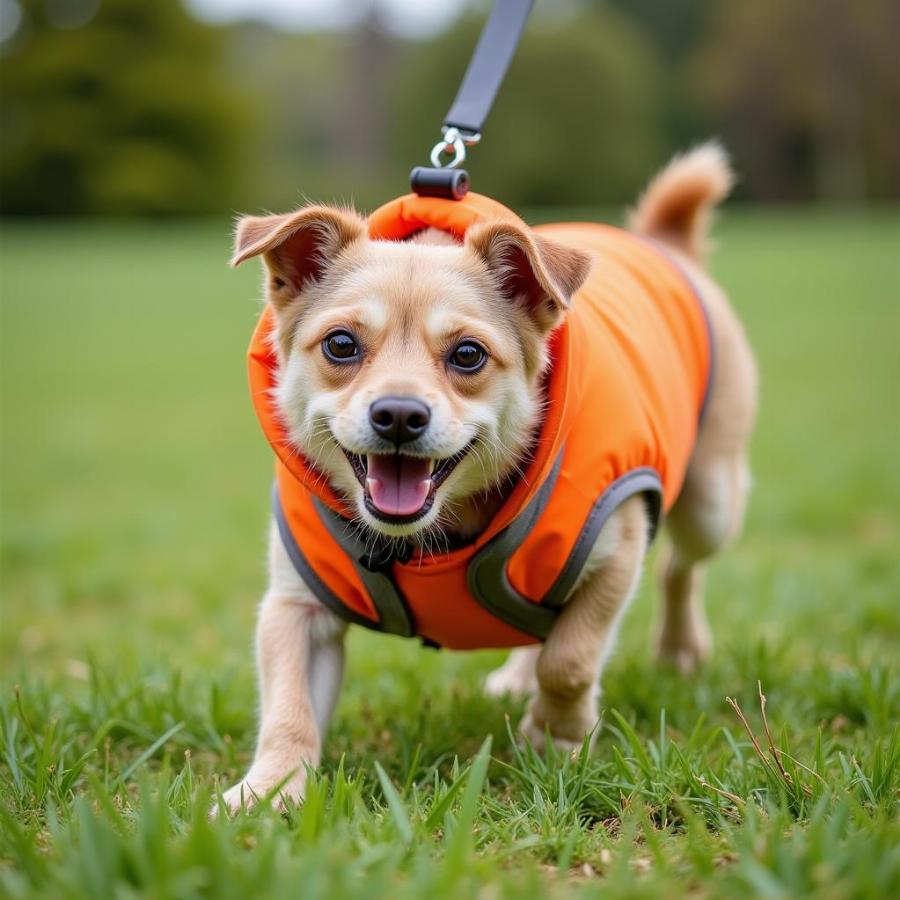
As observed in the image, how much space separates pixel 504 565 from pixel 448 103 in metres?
51.0

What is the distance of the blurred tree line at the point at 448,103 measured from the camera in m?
48.0

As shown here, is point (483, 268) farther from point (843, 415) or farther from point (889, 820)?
point (843, 415)

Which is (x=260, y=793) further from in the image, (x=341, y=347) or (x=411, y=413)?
(x=341, y=347)

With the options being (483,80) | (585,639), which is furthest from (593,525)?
(483,80)

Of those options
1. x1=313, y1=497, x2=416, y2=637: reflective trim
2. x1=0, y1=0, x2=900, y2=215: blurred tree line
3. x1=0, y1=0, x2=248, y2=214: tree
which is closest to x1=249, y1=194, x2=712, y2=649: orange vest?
x1=313, y1=497, x2=416, y2=637: reflective trim

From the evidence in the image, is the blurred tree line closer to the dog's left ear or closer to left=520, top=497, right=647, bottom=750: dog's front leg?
the dog's left ear

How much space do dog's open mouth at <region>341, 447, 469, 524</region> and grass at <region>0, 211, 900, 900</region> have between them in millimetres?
657

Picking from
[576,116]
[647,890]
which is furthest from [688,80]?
[647,890]

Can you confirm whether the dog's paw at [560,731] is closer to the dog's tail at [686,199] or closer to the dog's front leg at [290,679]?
the dog's front leg at [290,679]

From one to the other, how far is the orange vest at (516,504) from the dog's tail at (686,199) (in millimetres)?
1477

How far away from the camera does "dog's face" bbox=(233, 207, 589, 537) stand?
113 inches

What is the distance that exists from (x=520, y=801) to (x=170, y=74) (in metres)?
54.3

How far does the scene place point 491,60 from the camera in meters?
3.74

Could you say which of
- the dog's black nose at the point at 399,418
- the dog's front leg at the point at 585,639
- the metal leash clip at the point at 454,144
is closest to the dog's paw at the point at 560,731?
the dog's front leg at the point at 585,639
